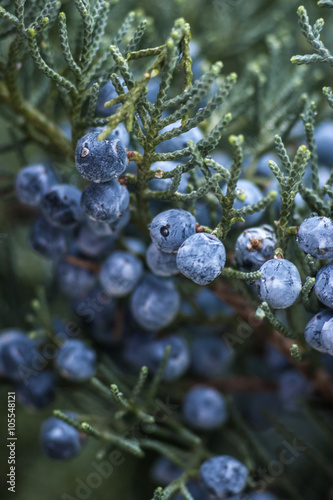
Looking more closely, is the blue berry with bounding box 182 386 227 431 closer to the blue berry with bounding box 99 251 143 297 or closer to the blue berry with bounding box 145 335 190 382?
the blue berry with bounding box 145 335 190 382

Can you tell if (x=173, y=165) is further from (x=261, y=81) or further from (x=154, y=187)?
(x=261, y=81)

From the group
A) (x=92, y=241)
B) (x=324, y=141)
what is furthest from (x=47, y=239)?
(x=324, y=141)

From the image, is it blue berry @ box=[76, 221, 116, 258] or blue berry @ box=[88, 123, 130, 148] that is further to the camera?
blue berry @ box=[76, 221, 116, 258]

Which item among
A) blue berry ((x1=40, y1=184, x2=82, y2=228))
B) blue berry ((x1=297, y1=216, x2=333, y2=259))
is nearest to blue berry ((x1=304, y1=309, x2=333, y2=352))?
blue berry ((x1=297, y1=216, x2=333, y2=259))

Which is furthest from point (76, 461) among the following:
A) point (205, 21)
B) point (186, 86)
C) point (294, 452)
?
point (205, 21)

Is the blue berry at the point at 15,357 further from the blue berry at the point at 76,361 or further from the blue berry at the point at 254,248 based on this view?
the blue berry at the point at 254,248

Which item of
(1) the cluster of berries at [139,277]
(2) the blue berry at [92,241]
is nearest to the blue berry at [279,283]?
(1) the cluster of berries at [139,277]
